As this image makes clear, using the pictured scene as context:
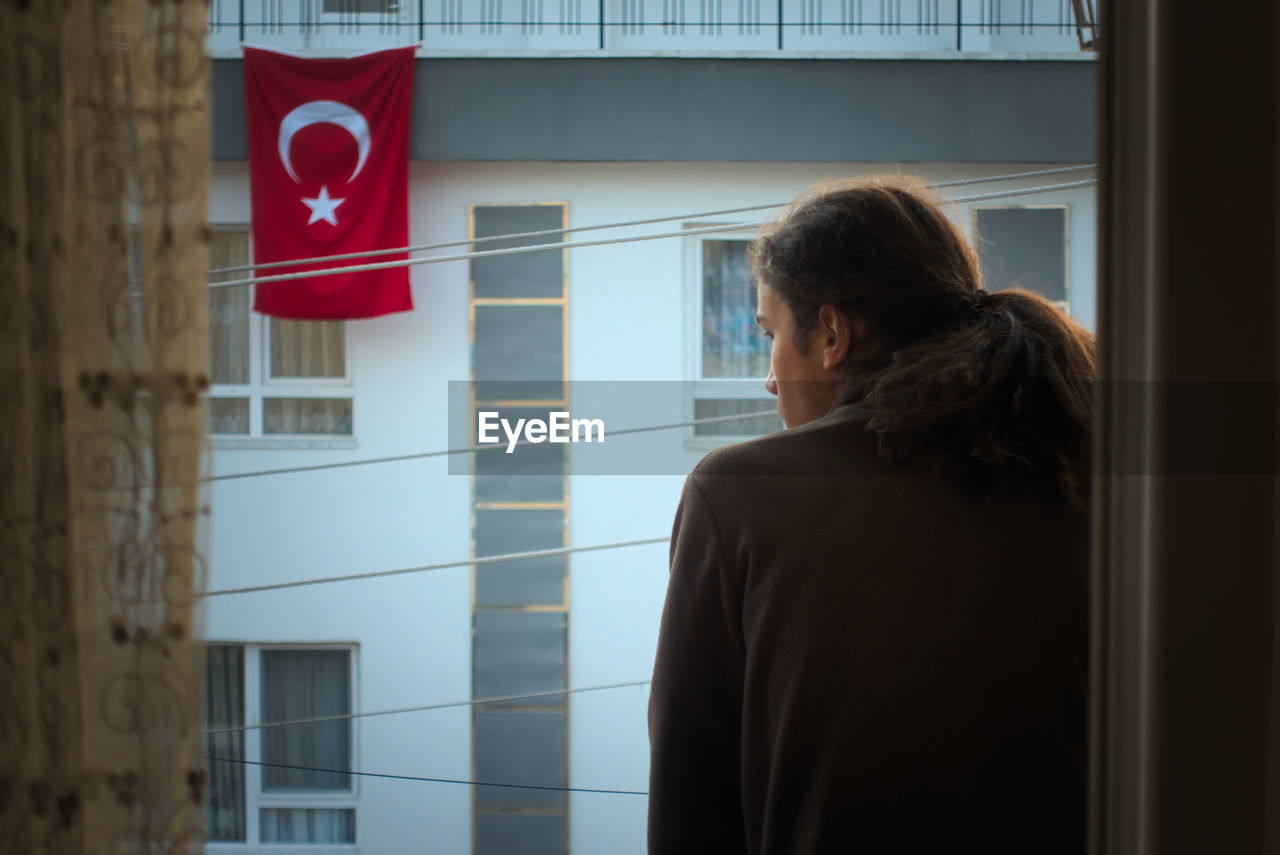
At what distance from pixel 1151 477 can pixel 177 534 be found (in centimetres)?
65

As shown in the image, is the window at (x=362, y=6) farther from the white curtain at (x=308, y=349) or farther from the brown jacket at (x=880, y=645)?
the brown jacket at (x=880, y=645)

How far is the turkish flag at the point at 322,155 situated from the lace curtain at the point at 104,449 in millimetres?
4458

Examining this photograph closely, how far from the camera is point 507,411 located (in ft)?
18.6

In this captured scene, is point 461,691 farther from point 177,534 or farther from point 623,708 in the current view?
point 177,534

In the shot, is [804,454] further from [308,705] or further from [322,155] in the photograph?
[308,705]

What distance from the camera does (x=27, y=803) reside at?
74 centimetres

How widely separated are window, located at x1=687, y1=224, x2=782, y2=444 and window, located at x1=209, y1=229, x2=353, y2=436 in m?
1.83

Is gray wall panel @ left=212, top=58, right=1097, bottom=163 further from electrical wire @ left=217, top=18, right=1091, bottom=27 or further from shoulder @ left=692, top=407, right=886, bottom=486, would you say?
shoulder @ left=692, top=407, right=886, bottom=486

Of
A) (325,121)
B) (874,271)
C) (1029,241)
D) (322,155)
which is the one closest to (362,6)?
(325,121)

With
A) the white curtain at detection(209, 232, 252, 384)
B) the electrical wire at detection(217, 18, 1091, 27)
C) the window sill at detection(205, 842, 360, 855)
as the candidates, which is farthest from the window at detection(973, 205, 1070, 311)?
the window sill at detection(205, 842, 360, 855)

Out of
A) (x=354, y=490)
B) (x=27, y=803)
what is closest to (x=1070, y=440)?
(x=27, y=803)

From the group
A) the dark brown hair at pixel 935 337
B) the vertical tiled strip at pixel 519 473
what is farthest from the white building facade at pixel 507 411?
the dark brown hair at pixel 935 337

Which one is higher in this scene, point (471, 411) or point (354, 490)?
point (471, 411)

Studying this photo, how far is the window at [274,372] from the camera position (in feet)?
19.0
